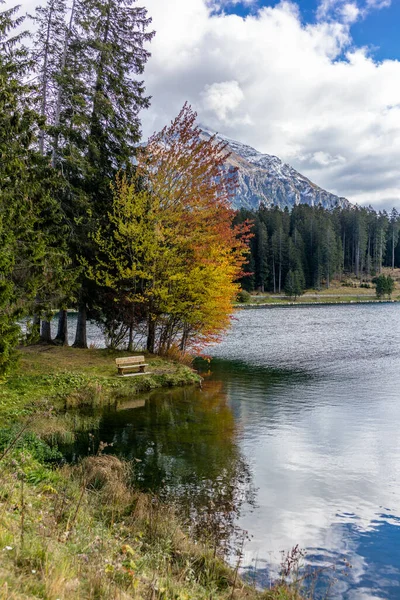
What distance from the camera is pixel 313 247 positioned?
114000 millimetres

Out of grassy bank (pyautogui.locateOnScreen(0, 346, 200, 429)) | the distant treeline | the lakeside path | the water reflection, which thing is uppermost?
the distant treeline

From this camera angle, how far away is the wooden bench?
18406 mm

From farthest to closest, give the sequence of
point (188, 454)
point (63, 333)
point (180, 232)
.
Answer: point (63, 333) < point (180, 232) < point (188, 454)

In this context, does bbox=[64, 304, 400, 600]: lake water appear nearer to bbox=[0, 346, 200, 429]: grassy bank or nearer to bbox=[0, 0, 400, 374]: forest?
bbox=[0, 346, 200, 429]: grassy bank

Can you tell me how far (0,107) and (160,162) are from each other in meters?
8.40

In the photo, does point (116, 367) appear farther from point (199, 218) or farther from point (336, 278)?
point (336, 278)

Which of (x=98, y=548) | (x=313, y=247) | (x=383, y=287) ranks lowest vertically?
(x=98, y=548)

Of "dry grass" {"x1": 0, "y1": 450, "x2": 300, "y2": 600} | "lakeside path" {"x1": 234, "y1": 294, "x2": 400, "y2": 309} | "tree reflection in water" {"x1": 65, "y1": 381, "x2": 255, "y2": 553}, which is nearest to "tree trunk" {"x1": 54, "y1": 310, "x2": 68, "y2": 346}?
"tree reflection in water" {"x1": 65, "y1": 381, "x2": 255, "y2": 553}

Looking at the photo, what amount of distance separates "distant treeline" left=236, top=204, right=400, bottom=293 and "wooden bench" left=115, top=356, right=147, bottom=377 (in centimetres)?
7612

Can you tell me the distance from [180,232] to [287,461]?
1348 centimetres

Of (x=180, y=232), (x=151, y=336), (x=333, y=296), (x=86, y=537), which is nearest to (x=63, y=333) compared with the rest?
(x=151, y=336)

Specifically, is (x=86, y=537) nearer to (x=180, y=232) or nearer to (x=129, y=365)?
(x=129, y=365)

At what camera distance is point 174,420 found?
14031 millimetres

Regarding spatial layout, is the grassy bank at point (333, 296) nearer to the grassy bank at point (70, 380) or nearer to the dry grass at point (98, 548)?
the grassy bank at point (70, 380)
